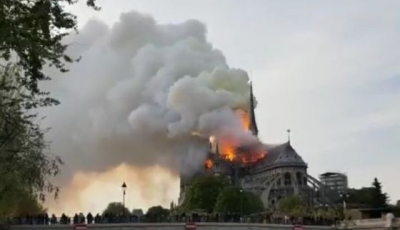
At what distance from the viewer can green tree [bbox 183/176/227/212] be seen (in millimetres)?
134875

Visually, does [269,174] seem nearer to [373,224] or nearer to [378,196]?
[378,196]

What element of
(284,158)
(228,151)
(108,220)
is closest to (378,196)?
(108,220)

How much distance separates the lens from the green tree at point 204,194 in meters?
135

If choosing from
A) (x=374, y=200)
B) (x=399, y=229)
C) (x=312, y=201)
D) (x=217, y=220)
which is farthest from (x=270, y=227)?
(x=312, y=201)

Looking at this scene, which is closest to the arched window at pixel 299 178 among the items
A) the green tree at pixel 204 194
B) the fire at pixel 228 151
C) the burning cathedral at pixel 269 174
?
the burning cathedral at pixel 269 174

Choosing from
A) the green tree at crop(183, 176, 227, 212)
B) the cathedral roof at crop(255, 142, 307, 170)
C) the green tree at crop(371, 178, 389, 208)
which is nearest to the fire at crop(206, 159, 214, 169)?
the cathedral roof at crop(255, 142, 307, 170)

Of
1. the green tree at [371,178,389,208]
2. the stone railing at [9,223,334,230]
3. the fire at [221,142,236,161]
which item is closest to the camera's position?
the stone railing at [9,223,334,230]

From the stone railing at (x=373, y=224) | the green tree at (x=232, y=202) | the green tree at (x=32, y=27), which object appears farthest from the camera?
the green tree at (x=232, y=202)

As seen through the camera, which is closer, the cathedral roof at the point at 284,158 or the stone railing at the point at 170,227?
the stone railing at the point at 170,227

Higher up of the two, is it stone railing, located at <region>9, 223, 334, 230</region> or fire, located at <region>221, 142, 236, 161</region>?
fire, located at <region>221, 142, 236, 161</region>

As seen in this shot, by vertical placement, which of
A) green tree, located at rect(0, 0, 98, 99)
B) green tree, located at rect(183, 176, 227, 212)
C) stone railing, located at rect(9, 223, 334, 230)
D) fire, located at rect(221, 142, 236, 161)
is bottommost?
stone railing, located at rect(9, 223, 334, 230)

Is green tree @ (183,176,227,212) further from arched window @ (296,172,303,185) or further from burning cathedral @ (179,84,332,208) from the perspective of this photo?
arched window @ (296,172,303,185)

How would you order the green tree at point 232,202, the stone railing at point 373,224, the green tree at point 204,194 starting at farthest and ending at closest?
the green tree at point 204,194 < the green tree at point 232,202 < the stone railing at point 373,224

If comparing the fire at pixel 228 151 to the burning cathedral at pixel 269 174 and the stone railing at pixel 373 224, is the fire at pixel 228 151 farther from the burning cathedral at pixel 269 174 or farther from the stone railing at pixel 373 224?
the stone railing at pixel 373 224
